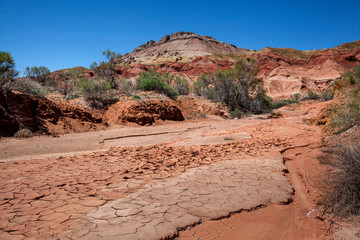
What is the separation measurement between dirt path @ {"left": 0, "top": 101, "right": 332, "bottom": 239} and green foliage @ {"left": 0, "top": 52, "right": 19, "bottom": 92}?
6.39 meters

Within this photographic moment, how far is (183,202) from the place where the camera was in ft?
8.25

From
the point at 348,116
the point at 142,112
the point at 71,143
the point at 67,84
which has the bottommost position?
the point at 71,143

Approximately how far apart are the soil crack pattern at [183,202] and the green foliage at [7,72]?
9506 mm

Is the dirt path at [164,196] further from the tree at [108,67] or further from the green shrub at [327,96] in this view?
the green shrub at [327,96]

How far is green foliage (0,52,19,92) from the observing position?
8859 millimetres

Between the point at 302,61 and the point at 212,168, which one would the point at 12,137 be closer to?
the point at 212,168

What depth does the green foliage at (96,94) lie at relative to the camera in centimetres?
1259

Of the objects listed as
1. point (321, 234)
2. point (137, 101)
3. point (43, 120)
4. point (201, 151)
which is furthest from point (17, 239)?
point (137, 101)

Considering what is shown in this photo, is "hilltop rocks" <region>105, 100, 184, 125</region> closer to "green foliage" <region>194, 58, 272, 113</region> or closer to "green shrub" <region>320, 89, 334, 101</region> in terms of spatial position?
"green foliage" <region>194, 58, 272, 113</region>

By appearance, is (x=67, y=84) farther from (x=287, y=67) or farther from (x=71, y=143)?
(x=287, y=67)

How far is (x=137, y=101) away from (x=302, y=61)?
46.4 m

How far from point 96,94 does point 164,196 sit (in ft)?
38.4

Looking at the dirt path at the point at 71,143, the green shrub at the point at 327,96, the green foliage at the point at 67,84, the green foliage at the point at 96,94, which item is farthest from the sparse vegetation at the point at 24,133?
the green shrub at the point at 327,96

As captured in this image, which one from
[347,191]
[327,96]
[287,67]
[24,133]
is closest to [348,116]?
[347,191]
